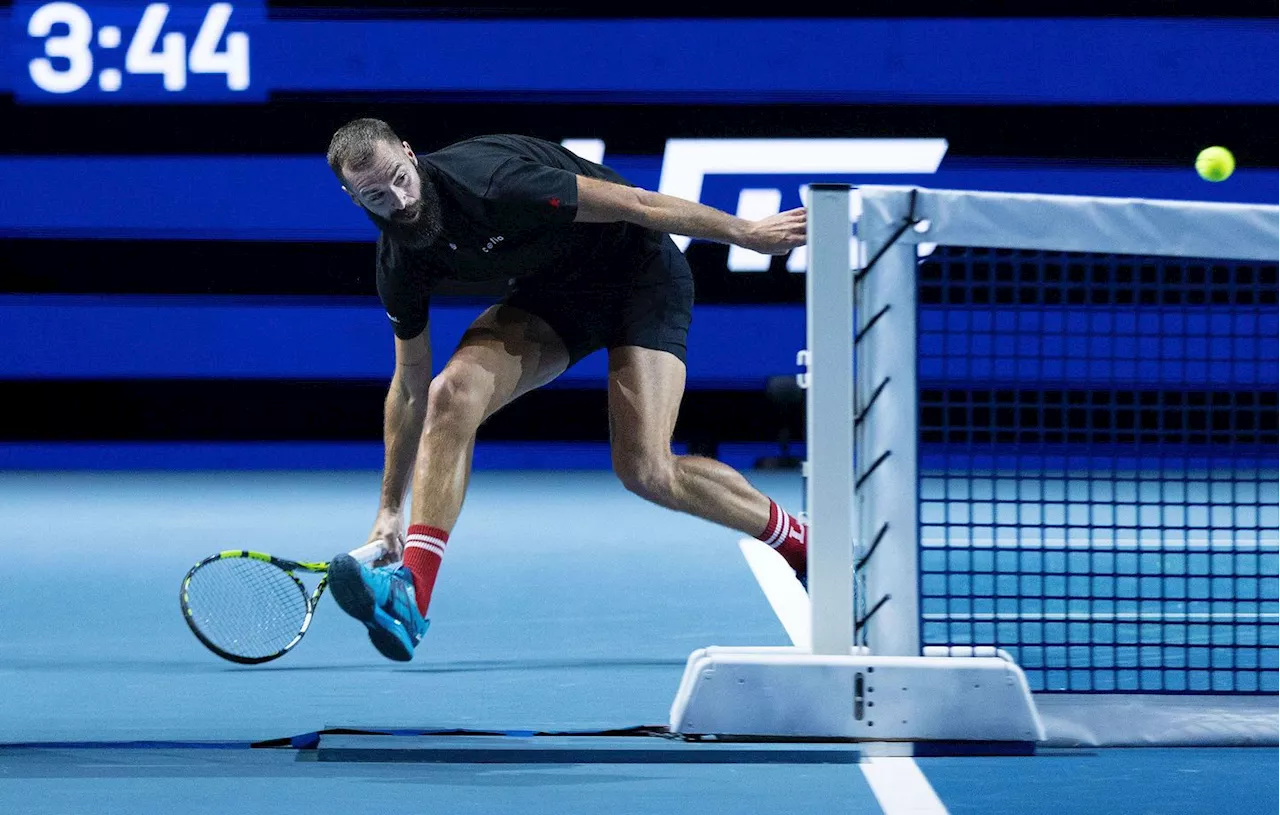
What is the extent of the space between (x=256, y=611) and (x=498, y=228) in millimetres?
1031

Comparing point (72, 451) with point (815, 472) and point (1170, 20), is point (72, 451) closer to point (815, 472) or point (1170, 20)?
point (1170, 20)

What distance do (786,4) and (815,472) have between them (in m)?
8.04

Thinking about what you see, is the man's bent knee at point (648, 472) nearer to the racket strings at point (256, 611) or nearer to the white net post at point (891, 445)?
the racket strings at point (256, 611)

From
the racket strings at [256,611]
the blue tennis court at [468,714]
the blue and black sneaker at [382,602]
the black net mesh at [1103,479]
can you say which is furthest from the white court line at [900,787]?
the racket strings at [256,611]

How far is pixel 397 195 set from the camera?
3572mm

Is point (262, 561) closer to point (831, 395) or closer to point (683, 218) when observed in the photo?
point (683, 218)

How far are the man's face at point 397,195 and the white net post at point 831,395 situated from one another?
2.81 ft

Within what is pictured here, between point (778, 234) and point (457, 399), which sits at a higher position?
point (778, 234)

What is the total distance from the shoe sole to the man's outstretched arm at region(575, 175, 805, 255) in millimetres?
882

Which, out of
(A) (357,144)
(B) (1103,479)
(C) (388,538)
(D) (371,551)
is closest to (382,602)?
(D) (371,551)

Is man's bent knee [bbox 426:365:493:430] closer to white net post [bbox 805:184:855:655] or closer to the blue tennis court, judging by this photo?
the blue tennis court

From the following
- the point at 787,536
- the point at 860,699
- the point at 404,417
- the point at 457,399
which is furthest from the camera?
the point at 787,536

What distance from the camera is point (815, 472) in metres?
3.24

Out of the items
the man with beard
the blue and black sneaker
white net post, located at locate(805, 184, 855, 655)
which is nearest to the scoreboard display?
the man with beard
